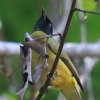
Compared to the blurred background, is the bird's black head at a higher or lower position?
higher

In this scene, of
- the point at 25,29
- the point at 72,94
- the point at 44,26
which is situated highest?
the point at 44,26

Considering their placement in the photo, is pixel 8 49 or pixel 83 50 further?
pixel 83 50

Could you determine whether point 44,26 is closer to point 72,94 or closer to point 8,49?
point 8,49

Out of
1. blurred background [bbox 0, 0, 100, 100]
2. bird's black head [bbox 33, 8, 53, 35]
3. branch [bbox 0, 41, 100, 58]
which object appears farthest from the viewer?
blurred background [bbox 0, 0, 100, 100]

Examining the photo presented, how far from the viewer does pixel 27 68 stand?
1870 mm

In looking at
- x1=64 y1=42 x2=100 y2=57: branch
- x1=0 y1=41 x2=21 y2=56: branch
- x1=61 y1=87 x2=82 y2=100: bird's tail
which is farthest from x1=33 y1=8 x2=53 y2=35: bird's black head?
x1=61 y1=87 x2=82 y2=100: bird's tail

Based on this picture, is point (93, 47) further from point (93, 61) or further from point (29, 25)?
point (29, 25)

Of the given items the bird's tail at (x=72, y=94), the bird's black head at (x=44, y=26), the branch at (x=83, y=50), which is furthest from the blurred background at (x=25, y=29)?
the bird's tail at (x=72, y=94)

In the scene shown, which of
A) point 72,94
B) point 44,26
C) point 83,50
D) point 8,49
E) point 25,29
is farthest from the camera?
point 25,29

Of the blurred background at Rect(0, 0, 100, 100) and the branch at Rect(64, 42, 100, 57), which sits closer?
the branch at Rect(64, 42, 100, 57)

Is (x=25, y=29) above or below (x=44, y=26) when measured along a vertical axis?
below

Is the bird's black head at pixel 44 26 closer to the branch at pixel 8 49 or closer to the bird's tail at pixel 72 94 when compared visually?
the branch at pixel 8 49

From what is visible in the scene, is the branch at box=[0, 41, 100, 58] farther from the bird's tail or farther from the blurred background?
the bird's tail

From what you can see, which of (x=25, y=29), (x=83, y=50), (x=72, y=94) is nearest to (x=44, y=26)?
(x=83, y=50)
